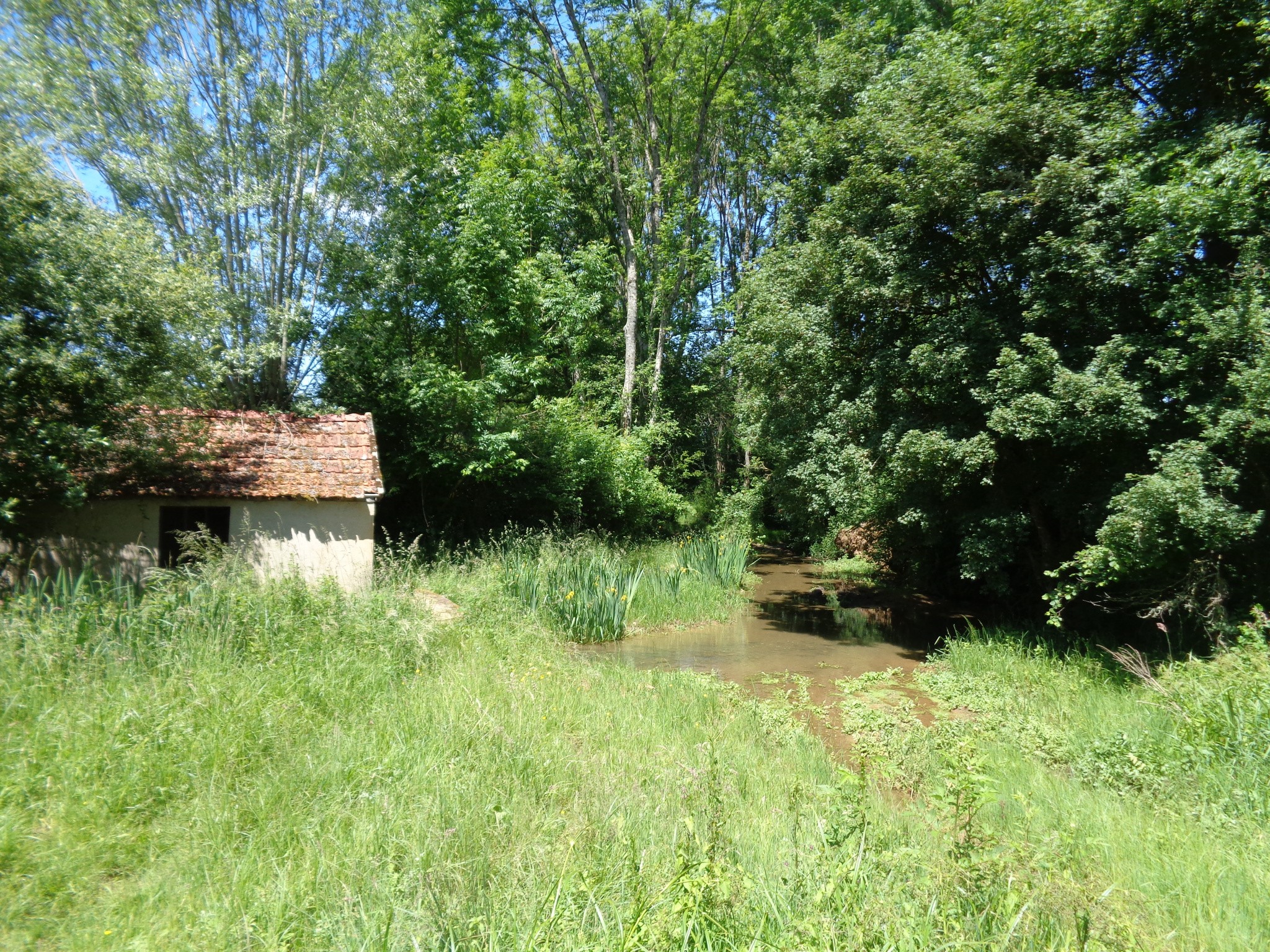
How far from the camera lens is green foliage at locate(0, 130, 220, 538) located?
8125 mm

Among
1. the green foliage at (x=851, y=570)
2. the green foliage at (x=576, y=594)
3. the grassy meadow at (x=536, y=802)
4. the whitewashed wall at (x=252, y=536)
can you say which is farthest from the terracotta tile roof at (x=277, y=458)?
the green foliage at (x=851, y=570)

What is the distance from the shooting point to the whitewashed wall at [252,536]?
408 inches

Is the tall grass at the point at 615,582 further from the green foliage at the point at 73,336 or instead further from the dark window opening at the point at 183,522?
the green foliage at the point at 73,336

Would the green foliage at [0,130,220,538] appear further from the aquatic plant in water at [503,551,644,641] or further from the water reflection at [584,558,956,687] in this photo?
the water reflection at [584,558,956,687]

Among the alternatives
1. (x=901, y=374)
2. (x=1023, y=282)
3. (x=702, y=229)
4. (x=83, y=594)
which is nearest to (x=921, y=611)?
(x=901, y=374)

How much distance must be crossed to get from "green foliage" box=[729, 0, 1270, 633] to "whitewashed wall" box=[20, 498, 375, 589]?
7.95 m

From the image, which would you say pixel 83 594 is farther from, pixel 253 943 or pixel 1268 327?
pixel 1268 327

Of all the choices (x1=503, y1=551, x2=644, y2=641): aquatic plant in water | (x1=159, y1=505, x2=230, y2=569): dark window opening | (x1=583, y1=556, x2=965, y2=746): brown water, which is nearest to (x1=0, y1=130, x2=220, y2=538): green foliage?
(x1=159, y1=505, x2=230, y2=569): dark window opening

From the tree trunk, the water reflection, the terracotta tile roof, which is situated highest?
the tree trunk

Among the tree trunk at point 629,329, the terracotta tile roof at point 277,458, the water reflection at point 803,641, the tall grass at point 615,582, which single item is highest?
the tree trunk at point 629,329

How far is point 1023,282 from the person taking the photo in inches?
408

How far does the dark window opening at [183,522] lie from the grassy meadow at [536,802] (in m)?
4.41

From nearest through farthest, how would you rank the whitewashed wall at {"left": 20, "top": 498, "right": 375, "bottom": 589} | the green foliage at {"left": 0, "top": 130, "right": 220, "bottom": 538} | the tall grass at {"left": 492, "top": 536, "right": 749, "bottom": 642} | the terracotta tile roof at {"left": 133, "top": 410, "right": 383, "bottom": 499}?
1. the green foliage at {"left": 0, "top": 130, "right": 220, "bottom": 538}
2. the whitewashed wall at {"left": 20, "top": 498, "right": 375, "bottom": 589}
3. the terracotta tile roof at {"left": 133, "top": 410, "right": 383, "bottom": 499}
4. the tall grass at {"left": 492, "top": 536, "right": 749, "bottom": 642}

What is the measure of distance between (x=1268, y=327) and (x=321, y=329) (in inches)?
615
